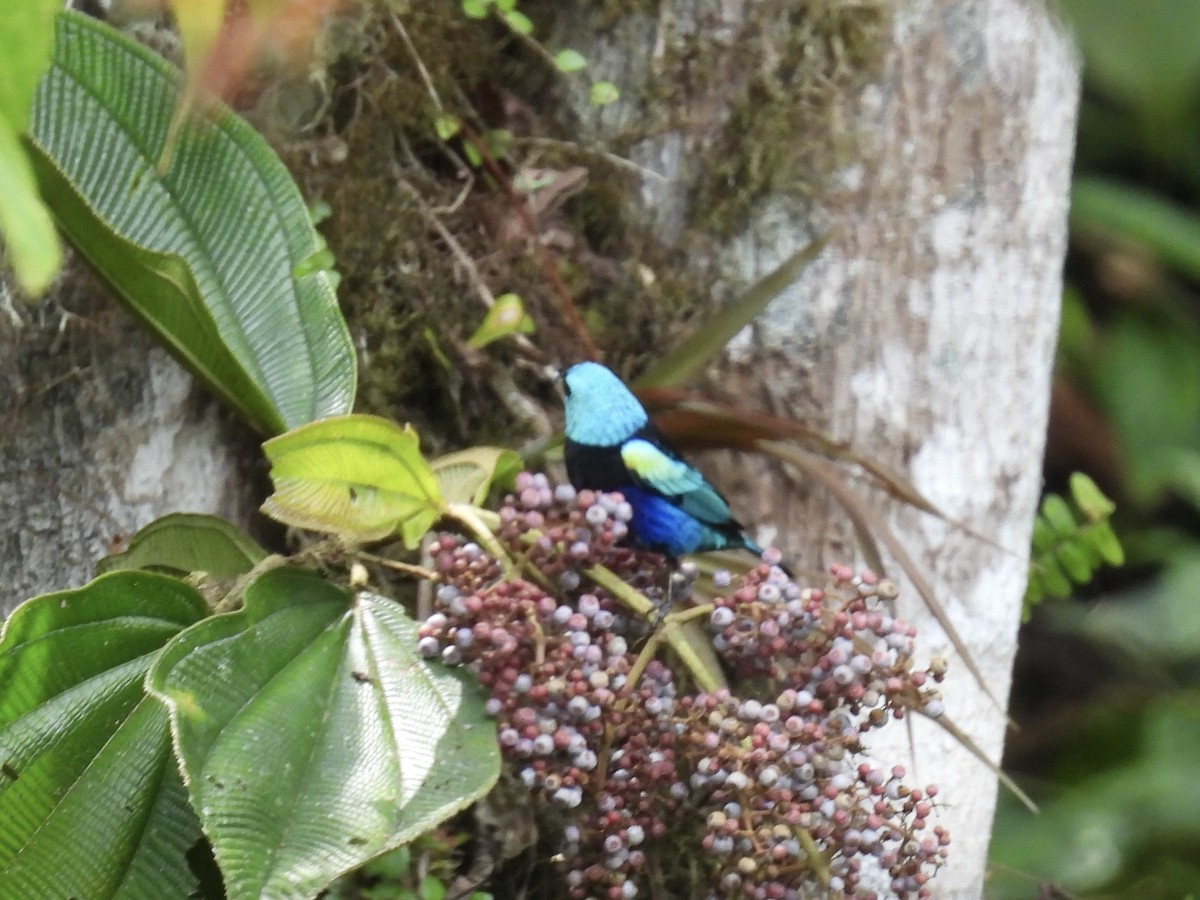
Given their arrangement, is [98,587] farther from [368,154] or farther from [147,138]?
[368,154]

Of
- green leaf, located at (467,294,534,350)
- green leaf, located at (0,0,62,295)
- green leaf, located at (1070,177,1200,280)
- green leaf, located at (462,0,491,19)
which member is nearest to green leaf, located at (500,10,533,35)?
green leaf, located at (462,0,491,19)

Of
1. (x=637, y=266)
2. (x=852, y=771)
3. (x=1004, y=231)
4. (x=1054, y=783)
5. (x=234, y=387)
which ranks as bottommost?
(x=1054, y=783)

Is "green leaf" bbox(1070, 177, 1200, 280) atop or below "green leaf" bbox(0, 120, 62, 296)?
atop

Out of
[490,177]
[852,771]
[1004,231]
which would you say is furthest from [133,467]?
[1004,231]

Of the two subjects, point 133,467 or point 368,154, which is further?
point 368,154

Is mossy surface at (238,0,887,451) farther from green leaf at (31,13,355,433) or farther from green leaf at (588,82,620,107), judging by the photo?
green leaf at (31,13,355,433)

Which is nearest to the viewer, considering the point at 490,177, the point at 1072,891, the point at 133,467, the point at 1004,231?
the point at 133,467

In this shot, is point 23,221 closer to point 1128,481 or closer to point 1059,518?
point 1128,481
